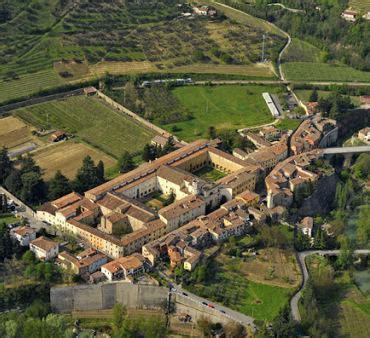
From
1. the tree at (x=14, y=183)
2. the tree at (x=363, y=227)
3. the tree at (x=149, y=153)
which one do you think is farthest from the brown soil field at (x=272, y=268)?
the tree at (x=14, y=183)

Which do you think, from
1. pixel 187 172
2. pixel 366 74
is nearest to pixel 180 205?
pixel 187 172

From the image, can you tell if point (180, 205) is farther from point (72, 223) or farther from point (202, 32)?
point (202, 32)

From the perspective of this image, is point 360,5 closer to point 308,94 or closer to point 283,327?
point 308,94

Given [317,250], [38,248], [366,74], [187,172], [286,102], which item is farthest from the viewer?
[366,74]

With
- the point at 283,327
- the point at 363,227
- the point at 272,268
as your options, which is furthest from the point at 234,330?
the point at 363,227

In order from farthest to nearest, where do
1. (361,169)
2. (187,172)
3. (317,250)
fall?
(361,169) → (187,172) → (317,250)

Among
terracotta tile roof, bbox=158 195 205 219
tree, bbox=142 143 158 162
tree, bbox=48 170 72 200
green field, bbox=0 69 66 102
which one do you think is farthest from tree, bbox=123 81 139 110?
terracotta tile roof, bbox=158 195 205 219

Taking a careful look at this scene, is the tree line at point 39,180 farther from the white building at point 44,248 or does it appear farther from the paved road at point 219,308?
the paved road at point 219,308
